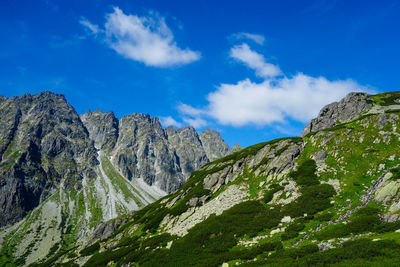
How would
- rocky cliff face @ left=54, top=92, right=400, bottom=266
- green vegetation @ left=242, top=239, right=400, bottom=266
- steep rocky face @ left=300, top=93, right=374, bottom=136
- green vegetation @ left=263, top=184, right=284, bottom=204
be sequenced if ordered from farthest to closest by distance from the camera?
1. steep rocky face @ left=300, top=93, right=374, bottom=136
2. green vegetation @ left=263, top=184, right=284, bottom=204
3. rocky cliff face @ left=54, top=92, right=400, bottom=266
4. green vegetation @ left=242, top=239, right=400, bottom=266

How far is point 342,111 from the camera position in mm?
86312

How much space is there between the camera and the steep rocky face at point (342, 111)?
271 ft

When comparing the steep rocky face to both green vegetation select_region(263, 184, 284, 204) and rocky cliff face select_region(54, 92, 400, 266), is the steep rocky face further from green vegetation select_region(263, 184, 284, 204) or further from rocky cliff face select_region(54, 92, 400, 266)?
green vegetation select_region(263, 184, 284, 204)

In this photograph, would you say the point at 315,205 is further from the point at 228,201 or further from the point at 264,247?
the point at 228,201

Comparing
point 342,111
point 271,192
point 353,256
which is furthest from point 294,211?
point 342,111

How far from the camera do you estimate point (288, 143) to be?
220ft

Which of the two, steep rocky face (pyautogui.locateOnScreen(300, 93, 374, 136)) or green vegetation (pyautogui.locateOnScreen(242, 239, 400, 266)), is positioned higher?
steep rocky face (pyautogui.locateOnScreen(300, 93, 374, 136))

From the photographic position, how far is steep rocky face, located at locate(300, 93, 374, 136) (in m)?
82.5

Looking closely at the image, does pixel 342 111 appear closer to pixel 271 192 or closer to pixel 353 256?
pixel 271 192

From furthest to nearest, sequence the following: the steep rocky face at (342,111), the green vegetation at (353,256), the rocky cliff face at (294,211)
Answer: the steep rocky face at (342,111), the rocky cliff face at (294,211), the green vegetation at (353,256)

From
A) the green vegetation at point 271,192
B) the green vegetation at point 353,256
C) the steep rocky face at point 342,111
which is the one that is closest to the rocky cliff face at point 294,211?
the green vegetation at point 353,256

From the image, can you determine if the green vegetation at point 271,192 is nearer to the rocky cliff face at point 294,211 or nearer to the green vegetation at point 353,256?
the rocky cliff face at point 294,211

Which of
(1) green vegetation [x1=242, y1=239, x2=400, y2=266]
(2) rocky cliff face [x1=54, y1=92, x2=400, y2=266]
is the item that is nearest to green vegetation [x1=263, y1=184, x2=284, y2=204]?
(2) rocky cliff face [x1=54, y1=92, x2=400, y2=266]

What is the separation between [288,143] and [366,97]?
4566 cm
